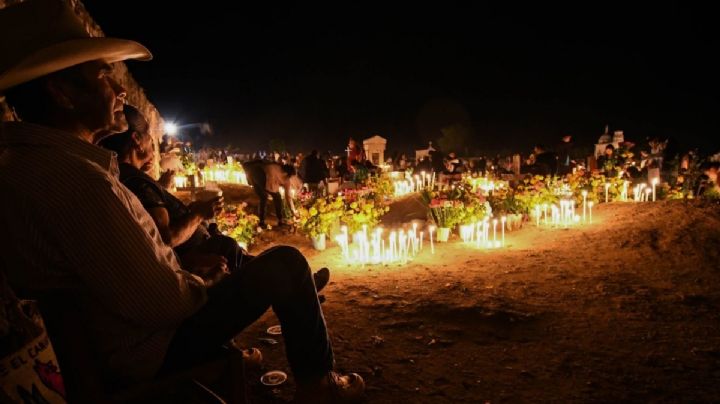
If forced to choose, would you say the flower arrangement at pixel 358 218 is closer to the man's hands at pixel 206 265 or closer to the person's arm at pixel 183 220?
the person's arm at pixel 183 220

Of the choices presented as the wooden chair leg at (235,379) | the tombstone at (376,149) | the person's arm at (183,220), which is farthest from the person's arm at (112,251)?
the tombstone at (376,149)

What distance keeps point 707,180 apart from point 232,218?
1083 cm

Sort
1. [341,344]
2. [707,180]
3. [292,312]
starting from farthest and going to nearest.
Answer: [707,180] → [341,344] → [292,312]

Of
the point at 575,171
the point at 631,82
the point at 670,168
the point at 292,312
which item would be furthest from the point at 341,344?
the point at 631,82

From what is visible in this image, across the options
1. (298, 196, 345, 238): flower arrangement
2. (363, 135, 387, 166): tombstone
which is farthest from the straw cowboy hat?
(363, 135, 387, 166): tombstone

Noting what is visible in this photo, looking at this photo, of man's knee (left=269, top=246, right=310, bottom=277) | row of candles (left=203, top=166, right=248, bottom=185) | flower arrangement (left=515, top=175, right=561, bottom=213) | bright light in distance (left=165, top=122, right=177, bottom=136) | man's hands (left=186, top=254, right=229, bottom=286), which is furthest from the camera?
bright light in distance (left=165, top=122, right=177, bottom=136)

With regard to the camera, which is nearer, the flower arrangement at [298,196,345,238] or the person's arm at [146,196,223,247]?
the person's arm at [146,196,223,247]

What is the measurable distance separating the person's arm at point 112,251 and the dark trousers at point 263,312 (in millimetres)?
283

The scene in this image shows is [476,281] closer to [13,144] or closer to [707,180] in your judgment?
[13,144]

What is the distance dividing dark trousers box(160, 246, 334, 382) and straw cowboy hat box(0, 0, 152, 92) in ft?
3.64

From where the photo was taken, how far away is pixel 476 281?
574 cm

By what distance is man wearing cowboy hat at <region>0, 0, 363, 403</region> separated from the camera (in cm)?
161

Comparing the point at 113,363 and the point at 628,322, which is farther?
the point at 628,322

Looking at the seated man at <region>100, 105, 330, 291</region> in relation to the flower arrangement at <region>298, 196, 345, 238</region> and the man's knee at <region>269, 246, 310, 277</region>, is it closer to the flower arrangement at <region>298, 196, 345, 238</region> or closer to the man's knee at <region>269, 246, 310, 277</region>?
the man's knee at <region>269, 246, 310, 277</region>
